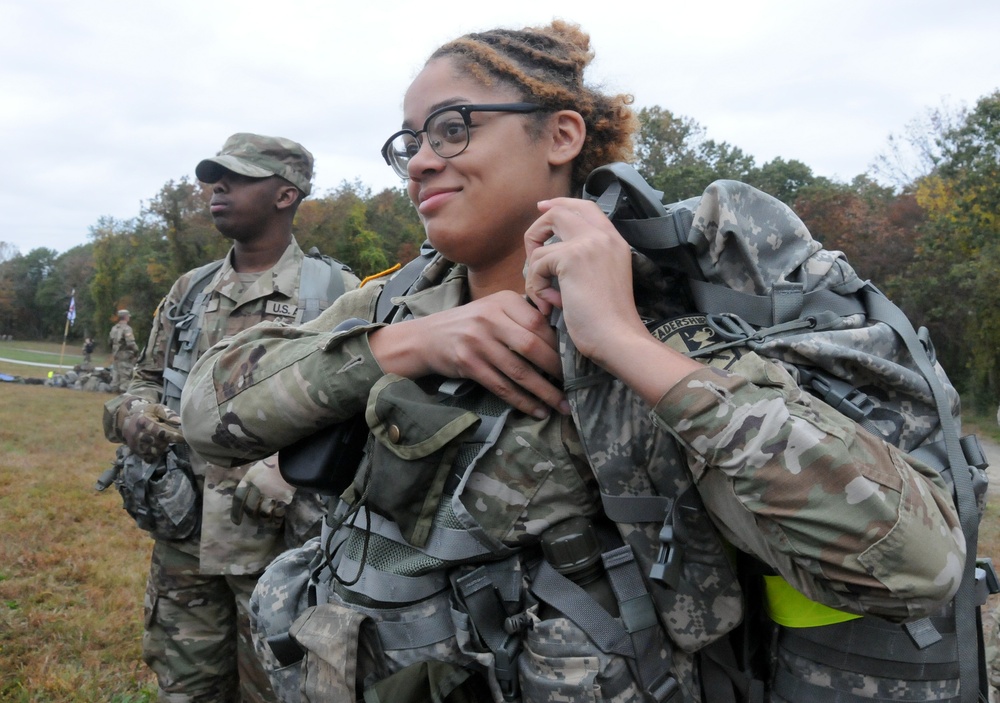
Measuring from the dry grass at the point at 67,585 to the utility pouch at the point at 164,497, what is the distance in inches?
51.9

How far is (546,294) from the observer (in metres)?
1.51

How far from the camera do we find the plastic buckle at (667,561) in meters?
1.40

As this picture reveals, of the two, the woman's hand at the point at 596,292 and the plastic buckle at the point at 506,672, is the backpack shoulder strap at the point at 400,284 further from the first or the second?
the plastic buckle at the point at 506,672

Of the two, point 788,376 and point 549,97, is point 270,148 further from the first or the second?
point 788,376

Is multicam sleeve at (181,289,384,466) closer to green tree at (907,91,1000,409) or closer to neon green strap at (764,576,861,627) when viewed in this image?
neon green strap at (764,576,861,627)

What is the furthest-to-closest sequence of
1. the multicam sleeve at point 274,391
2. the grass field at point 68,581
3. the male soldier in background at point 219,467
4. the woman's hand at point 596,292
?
the grass field at point 68,581 → the male soldier in background at point 219,467 → the multicam sleeve at point 274,391 → the woman's hand at point 596,292

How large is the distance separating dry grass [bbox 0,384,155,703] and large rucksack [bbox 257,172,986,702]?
3988 millimetres

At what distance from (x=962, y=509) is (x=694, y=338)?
0.54 m

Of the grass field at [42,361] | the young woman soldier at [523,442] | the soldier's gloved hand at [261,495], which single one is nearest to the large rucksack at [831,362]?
the young woman soldier at [523,442]

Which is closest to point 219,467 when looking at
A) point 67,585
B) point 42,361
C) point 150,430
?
point 150,430

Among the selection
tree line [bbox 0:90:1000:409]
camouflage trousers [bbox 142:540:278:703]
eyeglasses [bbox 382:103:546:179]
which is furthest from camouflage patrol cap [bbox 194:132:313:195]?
tree line [bbox 0:90:1000:409]

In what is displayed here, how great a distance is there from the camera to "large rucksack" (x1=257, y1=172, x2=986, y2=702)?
1.40 m

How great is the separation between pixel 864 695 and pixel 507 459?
2.58 feet

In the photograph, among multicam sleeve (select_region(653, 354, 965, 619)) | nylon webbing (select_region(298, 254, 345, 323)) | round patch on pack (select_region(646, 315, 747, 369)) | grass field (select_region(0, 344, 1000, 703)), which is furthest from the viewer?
grass field (select_region(0, 344, 1000, 703))
